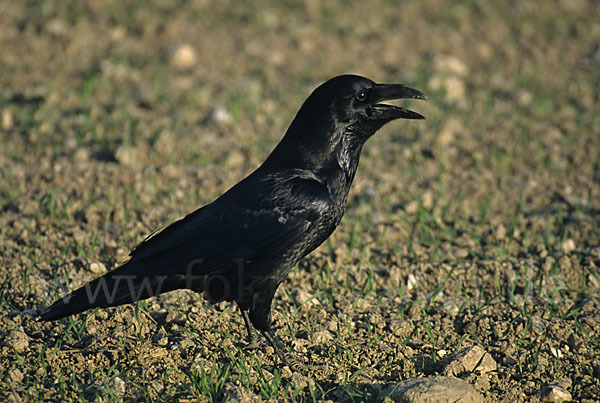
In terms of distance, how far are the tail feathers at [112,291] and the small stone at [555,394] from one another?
196 centimetres

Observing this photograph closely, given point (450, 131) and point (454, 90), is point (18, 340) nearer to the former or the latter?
point (450, 131)

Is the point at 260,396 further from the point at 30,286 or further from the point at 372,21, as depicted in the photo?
the point at 372,21

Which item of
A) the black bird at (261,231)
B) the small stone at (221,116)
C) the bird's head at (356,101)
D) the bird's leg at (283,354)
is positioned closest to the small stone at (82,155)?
the small stone at (221,116)

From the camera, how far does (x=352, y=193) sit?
245 inches

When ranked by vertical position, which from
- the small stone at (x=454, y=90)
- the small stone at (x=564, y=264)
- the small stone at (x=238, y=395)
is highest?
the small stone at (x=454, y=90)

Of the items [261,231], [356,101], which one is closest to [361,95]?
[356,101]

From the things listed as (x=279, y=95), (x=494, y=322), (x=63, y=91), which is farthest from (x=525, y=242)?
Result: (x=63, y=91)

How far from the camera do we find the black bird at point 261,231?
399 centimetres

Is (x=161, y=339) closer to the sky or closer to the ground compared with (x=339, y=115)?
closer to the ground

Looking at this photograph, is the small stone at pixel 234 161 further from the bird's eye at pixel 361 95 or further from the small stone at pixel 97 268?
the bird's eye at pixel 361 95

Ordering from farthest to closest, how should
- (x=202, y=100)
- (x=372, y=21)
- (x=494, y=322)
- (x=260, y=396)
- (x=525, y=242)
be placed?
(x=372, y=21) < (x=202, y=100) < (x=525, y=242) < (x=494, y=322) < (x=260, y=396)

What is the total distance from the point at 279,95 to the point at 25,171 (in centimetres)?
278

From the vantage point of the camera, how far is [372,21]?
31.8 ft

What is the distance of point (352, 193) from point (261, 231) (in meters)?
2.32
